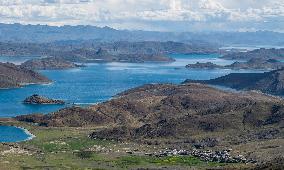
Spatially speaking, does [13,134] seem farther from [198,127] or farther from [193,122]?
[198,127]

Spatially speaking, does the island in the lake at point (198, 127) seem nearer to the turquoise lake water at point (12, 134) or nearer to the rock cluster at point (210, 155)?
the rock cluster at point (210, 155)

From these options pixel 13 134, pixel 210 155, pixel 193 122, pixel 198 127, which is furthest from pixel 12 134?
pixel 210 155

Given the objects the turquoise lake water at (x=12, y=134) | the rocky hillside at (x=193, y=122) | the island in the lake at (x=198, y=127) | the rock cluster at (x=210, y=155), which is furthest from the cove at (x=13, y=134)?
the rock cluster at (x=210, y=155)

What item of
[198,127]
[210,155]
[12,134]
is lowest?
[12,134]

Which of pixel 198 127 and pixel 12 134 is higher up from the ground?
pixel 198 127

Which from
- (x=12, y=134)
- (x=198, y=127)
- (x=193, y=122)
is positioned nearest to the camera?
(x=198, y=127)

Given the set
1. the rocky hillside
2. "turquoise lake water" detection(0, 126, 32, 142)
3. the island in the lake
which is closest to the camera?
the island in the lake

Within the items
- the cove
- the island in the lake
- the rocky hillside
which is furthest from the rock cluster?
the cove

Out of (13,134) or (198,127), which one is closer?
(198,127)

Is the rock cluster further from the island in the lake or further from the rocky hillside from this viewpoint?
the rocky hillside
